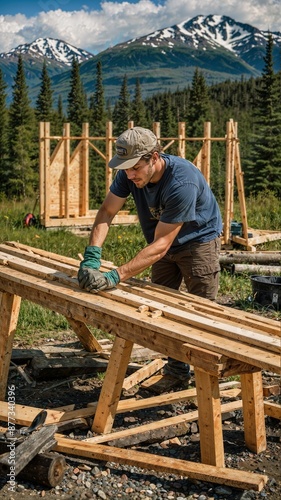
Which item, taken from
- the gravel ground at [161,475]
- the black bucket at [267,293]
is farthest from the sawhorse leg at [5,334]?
the black bucket at [267,293]

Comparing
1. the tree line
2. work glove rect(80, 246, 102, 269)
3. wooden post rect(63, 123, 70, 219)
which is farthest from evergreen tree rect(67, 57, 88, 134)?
work glove rect(80, 246, 102, 269)

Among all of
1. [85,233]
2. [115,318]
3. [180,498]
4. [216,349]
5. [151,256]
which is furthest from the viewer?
[85,233]

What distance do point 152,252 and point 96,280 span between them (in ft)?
1.50

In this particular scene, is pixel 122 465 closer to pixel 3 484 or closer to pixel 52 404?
pixel 3 484

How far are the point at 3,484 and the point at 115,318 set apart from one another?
4.26 ft

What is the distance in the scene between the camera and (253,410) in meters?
4.42

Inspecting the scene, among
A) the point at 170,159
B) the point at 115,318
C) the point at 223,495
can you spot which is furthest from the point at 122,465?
the point at 170,159

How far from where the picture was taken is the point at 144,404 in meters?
4.95

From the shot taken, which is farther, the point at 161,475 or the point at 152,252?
the point at 152,252

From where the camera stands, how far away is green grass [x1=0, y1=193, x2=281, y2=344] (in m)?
7.71

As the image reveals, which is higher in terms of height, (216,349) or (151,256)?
(151,256)

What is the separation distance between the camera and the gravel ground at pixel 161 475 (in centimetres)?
396

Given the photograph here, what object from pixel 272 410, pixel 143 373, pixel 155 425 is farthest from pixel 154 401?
pixel 272 410

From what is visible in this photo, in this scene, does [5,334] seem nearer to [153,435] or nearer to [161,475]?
[153,435]
